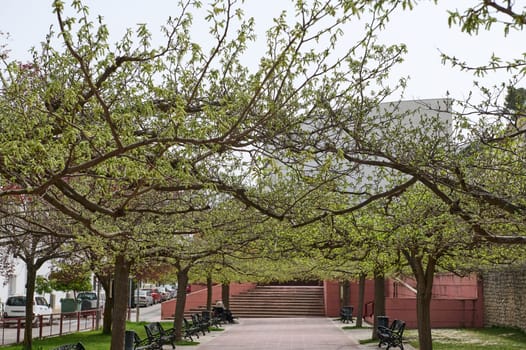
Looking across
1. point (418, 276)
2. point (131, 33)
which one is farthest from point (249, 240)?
point (131, 33)

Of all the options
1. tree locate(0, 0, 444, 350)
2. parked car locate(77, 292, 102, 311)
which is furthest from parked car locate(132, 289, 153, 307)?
tree locate(0, 0, 444, 350)

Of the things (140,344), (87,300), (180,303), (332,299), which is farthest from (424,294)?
(87,300)

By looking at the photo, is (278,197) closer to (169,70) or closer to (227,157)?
(227,157)

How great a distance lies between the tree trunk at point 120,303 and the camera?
15.1 m

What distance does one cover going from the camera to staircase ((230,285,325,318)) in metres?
45.2

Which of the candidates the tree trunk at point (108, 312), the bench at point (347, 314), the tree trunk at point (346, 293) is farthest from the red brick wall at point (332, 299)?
the tree trunk at point (108, 312)

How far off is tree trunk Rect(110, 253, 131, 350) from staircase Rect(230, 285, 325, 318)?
29684 mm

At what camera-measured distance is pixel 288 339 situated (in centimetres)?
2570

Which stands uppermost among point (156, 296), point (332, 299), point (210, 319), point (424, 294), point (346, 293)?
point (424, 294)

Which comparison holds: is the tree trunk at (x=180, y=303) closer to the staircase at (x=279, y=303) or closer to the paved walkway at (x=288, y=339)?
the paved walkway at (x=288, y=339)

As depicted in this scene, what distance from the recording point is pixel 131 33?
24.6 feet

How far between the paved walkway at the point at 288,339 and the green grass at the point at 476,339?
158cm

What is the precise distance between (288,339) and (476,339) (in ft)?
22.1

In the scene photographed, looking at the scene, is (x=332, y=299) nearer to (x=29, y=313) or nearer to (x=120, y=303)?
(x=29, y=313)
